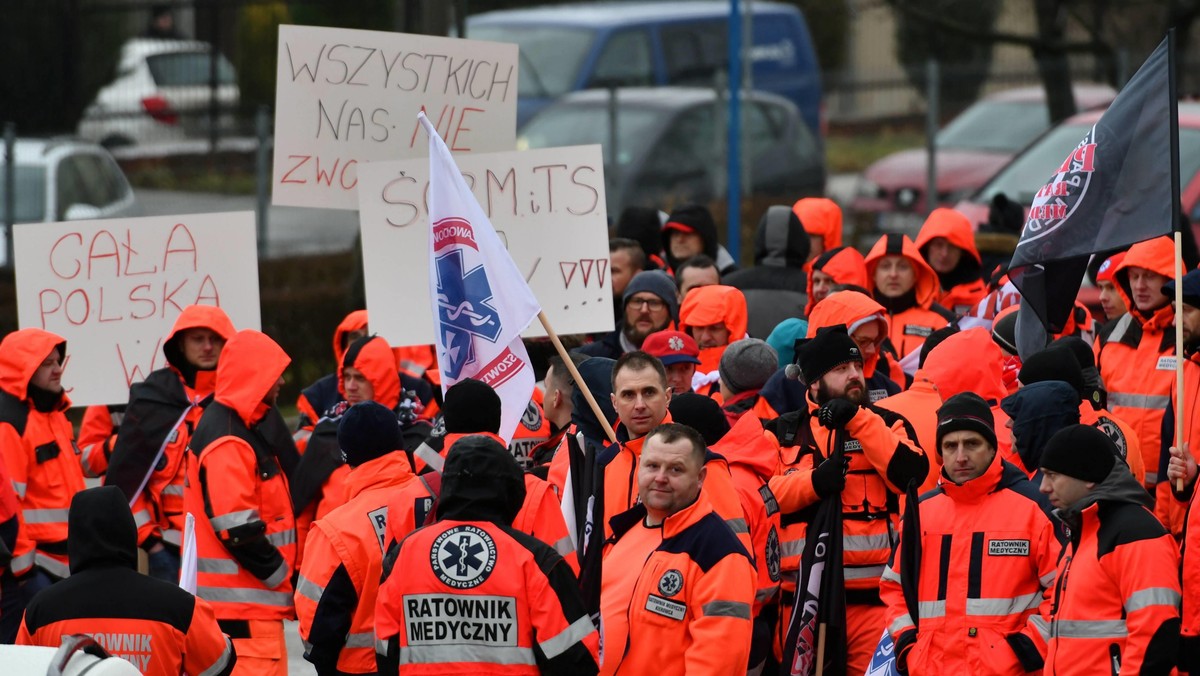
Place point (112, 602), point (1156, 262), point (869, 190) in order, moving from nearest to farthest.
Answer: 1. point (112, 602)
2. point (1156, 262)
3. point (869, 190)

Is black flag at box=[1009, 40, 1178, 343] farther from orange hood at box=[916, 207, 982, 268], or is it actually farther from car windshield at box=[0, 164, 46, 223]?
car windshield at box=[0, 164, 46, 223]

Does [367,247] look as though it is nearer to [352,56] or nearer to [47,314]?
[352,56]

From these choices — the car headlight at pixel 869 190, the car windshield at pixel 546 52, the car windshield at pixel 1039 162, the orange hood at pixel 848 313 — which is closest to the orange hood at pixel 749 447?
the orange hood at pixel 848 313

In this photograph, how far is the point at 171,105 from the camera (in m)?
17.2

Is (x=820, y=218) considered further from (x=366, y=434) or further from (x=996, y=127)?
(x=996, y=127)

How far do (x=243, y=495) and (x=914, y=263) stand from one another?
3.64 metres

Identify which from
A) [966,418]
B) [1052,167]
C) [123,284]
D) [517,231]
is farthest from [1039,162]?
[966,418]

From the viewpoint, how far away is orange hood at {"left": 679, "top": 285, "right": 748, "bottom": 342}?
872cm

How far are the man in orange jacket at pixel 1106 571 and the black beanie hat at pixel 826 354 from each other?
1.18 m

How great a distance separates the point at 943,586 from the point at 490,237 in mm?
2089

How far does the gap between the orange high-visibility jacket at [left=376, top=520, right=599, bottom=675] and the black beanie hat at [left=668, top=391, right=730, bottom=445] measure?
1385mm

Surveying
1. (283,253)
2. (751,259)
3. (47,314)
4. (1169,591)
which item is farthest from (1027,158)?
(1169,591)

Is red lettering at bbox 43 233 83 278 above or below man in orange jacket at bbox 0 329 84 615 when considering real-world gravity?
above

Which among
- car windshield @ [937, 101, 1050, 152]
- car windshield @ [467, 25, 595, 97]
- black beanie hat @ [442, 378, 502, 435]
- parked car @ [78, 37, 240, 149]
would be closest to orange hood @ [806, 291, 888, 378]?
black beanie hat @ [442, 378, 502, 435]
